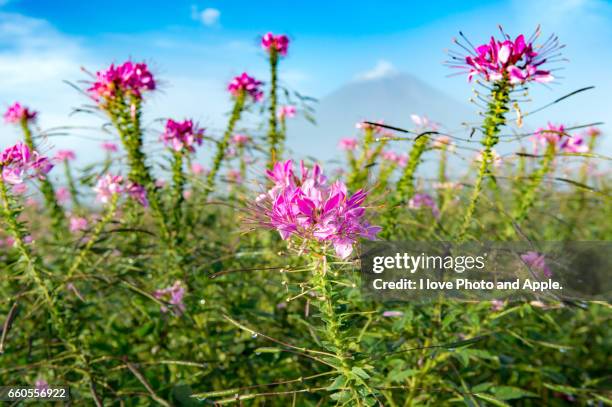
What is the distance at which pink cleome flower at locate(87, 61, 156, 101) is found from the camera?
2.65 metres

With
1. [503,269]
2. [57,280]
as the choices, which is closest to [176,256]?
[57,280]

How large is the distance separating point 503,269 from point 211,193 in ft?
6.19

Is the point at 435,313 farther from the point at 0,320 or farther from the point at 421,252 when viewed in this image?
the point at 0,320

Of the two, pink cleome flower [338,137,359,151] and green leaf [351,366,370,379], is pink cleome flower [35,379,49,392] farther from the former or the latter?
pink cleome flower [338,137,359,151]

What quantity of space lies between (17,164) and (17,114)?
202cm

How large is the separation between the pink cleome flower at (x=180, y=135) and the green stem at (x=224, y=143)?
0.90 feet

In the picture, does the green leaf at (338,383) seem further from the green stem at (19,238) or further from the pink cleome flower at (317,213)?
the green stem at (19,238)

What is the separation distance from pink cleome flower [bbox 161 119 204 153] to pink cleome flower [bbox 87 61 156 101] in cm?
25

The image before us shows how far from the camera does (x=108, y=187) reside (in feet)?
9.18

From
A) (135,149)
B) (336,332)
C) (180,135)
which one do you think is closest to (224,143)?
(180,135)

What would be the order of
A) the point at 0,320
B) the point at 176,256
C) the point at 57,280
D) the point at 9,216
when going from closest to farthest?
the point at 9,216
the point at 57,280
the point at 176,256
the point at 0,320

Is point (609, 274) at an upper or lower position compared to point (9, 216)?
lower

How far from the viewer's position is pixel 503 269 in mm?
2209

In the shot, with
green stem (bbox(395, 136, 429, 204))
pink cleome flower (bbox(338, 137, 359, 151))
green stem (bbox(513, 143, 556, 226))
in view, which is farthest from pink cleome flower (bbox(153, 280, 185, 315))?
pink cleome flower (bbox(338, 137, 359, 151))
